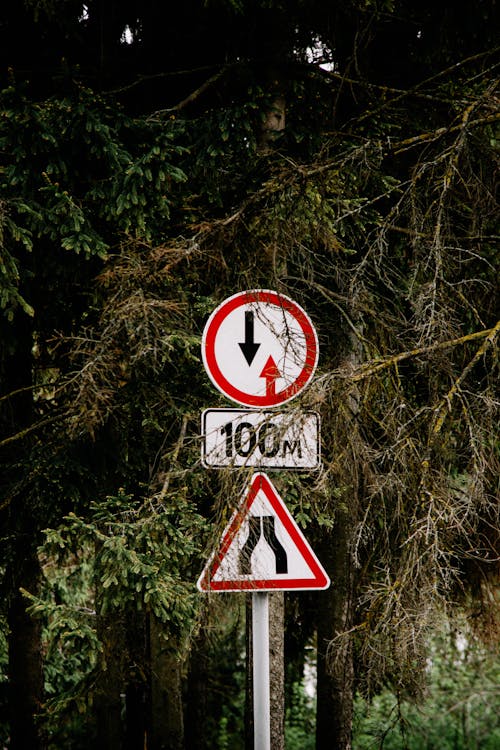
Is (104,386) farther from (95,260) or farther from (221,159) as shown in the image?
(221,159)

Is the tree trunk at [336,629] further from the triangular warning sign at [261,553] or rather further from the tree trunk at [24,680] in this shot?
the triangular warning sign at [261,553]

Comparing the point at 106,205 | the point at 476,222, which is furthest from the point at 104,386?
the point at 476,222

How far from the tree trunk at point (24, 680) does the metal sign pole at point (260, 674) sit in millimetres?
7125

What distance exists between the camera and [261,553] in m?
3.91

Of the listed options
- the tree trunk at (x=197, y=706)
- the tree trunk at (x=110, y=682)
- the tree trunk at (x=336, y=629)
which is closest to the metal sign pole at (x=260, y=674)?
the tree trunk at (x=110, y=682)

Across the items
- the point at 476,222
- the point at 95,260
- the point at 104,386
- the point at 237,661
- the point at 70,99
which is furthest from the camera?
the point at 237,661

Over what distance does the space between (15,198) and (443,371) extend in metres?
3.53

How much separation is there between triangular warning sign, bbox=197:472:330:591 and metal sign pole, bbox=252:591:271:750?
10 cm

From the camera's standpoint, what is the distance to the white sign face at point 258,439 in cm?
405

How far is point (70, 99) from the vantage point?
21.8 ft

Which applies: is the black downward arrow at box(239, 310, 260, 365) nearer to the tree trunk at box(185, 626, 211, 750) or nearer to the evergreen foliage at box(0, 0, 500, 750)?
the evergreen foliage at box(0, 0, 500, 750)

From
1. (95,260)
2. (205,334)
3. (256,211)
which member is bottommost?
(205,334)

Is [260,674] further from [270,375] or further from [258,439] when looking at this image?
[270,375]

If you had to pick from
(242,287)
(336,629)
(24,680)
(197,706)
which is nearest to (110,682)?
(24,680)
